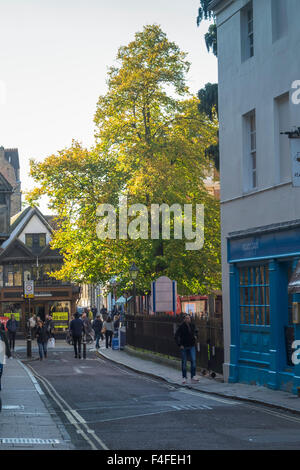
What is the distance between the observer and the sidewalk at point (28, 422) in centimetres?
1111

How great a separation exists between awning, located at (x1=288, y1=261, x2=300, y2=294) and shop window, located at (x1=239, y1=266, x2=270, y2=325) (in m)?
2.00

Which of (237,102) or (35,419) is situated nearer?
(35,419)

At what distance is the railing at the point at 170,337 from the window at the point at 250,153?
13.6ft

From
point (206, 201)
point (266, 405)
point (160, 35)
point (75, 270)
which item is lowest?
point (266, 405)

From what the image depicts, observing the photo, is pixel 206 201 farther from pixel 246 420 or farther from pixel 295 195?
pixel 246 420

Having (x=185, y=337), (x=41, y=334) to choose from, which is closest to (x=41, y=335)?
(x=41, y=334)

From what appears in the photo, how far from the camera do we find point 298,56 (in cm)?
1830

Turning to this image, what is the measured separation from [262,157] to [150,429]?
919 centimetres

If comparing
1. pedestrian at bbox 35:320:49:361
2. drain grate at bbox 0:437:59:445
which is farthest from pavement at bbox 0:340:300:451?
pedestrian at bbox 35:320:49:361

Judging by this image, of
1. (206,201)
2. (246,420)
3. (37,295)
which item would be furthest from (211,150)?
(37,295)

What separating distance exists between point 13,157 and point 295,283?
84.4 meters

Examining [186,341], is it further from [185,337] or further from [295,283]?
[295,283]

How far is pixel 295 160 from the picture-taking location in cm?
1605

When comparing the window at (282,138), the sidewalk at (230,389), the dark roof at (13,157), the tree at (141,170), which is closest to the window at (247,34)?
the window at (282,138)
